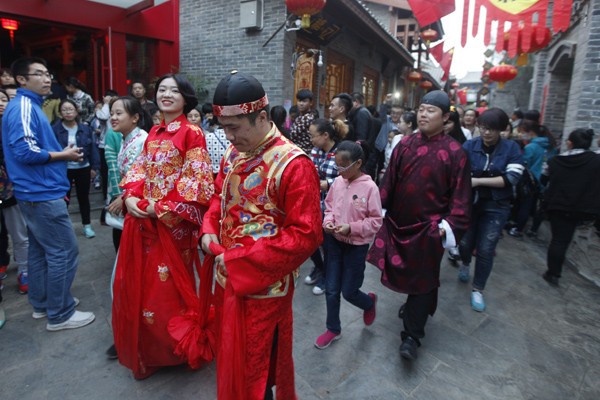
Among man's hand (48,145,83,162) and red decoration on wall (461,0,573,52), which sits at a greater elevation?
red decoration on wall (461,0,573,52)

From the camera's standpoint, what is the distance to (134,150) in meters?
2.66

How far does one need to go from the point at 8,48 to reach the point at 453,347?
1263 centimetres

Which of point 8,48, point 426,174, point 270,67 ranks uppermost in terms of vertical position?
point 8,48

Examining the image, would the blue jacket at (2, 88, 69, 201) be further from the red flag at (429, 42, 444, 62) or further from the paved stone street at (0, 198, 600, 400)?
the red flag at (429, 42, 444, 62)

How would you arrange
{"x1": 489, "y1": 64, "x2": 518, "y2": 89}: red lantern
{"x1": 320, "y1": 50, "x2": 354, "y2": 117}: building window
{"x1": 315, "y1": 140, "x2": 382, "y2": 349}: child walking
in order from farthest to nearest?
{"x1": 489, "y1": 64, "x2": 518, "y2": 89}: red lantern → {"x1": 320, "y1": 50, "x2": 354, "y2": 117}: building window → {"x1": 315, "y1": 140, "x2": 382, "y2": 349}: child walking

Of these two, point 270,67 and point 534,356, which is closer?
point 534,356

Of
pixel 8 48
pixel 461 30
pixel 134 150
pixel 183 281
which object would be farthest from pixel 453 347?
pixel 8 48

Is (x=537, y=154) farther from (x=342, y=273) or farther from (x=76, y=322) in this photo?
(x=76, y=322)

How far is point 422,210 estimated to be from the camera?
2.55 m

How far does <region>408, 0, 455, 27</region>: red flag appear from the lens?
17.1 ft

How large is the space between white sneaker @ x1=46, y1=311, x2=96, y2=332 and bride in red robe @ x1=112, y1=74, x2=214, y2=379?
0.81 m

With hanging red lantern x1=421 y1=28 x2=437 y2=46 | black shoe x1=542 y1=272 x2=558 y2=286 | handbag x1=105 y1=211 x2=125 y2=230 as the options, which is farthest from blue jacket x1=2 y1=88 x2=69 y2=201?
hanging red lantern x1=421 y1=28 x2=437 y2=46

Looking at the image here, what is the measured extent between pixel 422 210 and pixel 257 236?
1403 millimetres

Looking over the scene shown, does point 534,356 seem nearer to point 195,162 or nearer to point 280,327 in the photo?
point 280,327
